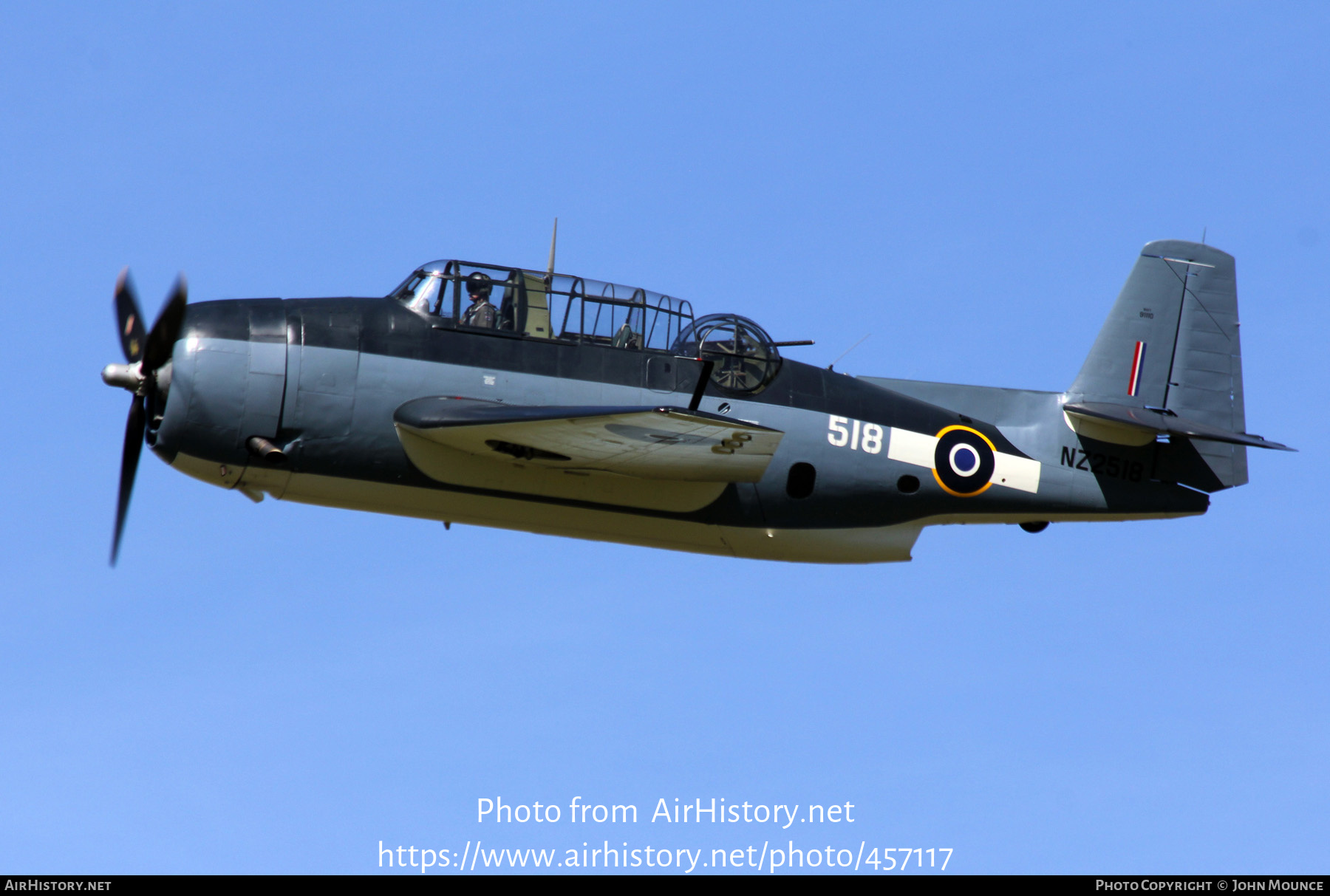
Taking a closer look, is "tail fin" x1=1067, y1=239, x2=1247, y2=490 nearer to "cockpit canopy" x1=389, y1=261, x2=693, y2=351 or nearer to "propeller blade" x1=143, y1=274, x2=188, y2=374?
"cockpit canopy" x1=389, y1=261, x2=693, y2=351

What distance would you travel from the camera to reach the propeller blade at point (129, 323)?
18.4 metres

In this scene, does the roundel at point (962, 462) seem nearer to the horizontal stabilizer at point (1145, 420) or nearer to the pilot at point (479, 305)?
the horizontal stabilizer at point (1145, 420)

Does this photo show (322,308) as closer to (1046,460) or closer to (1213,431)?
(1046,460)

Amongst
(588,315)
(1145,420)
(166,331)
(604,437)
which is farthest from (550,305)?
(1145,420)

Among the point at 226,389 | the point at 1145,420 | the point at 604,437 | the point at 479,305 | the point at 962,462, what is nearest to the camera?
the point at 604,437

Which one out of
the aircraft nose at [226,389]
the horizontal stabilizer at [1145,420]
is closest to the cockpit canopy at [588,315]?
the aircraft nose at [226,389]

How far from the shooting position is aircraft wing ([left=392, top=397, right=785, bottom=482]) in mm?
16797

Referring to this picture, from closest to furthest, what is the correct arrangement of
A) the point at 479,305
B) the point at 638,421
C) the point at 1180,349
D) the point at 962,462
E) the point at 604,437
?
1. the point at 638,421
2. the point at 604,437
3. the point at 479,305
4. the point at 962,462
5. the point at 1180,349

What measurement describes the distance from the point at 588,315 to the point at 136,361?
5.26 m

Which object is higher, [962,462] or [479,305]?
[479,305]

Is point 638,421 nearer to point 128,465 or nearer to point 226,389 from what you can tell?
point 226,389

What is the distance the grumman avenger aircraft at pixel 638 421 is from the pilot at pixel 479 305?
0.8 inches

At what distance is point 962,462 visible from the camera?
68.2 feet
